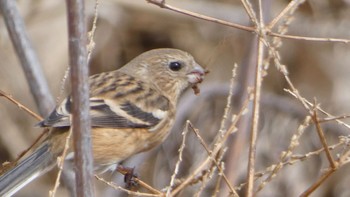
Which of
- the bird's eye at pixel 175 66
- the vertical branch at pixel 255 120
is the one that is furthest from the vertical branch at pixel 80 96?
the bird's eye at pixel 175 66

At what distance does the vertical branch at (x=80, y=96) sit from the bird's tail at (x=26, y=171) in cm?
133

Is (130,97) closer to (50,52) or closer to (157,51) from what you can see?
(157,51)

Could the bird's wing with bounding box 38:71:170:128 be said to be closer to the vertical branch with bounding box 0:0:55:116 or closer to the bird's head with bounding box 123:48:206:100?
the vertical branch with bounding box 0:0:55:116

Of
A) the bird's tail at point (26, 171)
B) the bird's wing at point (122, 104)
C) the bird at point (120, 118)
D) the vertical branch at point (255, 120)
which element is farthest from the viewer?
the bird's wing at point (122, 104)

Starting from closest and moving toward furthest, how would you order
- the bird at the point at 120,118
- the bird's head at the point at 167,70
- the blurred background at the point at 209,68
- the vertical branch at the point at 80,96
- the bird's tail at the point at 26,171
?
1. the vertical branch at the point at 80,96
2. the bird's tail at the point at 26,171
3. the bird at the point at 120,118
4. the bird's head at the point at 167,70
5. the blurred background at the point at 209,68

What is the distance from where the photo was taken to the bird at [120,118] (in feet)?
13.3

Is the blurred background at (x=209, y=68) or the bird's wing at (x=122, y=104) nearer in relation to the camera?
the bird's wing at (x=122, y=104)

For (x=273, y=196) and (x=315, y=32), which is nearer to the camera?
(x=273, y=196)

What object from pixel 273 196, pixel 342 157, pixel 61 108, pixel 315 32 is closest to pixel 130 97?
pixel 61 108

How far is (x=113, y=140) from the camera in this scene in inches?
174

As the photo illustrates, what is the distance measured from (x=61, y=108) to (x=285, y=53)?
Result: 13.4ft

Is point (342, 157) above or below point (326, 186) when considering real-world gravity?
above

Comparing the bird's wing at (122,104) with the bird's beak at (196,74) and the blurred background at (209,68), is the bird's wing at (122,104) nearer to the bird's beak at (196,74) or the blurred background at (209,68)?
the bird's beak at (196,74)

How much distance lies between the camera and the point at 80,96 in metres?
2.45
